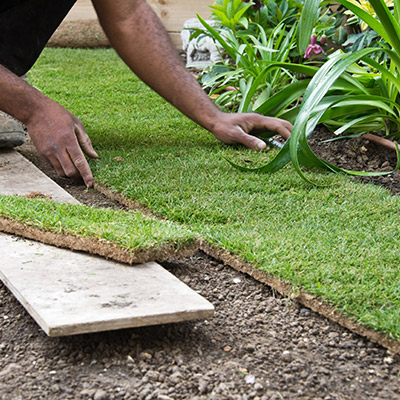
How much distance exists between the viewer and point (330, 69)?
2.06 m

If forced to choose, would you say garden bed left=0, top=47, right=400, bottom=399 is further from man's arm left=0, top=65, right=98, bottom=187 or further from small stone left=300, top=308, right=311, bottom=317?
man's arm left=0, top=65, right=98, bottom=187

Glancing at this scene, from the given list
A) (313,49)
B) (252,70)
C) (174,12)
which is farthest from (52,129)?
(174,12)

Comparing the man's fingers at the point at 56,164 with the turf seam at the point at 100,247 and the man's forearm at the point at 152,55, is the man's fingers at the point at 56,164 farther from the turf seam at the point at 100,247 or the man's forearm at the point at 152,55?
the man's forearm at the point at 152,55

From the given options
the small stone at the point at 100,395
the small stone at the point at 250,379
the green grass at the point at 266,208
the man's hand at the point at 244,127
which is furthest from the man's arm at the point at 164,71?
the small stone at the point at 100,395

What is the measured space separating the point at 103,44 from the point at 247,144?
385 centimetres

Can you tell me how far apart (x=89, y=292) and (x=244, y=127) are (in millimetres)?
1392

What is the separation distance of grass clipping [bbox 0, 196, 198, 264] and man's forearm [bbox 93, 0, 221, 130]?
0.90 meters

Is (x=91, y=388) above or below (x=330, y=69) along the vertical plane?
below

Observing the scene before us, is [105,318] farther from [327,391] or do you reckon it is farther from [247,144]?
[247,144]

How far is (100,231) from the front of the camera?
136 cm

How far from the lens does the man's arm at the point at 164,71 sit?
235 centimetres

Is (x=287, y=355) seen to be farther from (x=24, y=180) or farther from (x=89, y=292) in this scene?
(x=24, y=180)

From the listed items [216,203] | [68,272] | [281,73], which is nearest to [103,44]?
[281,73]

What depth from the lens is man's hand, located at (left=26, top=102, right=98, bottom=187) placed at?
1.92 meters
